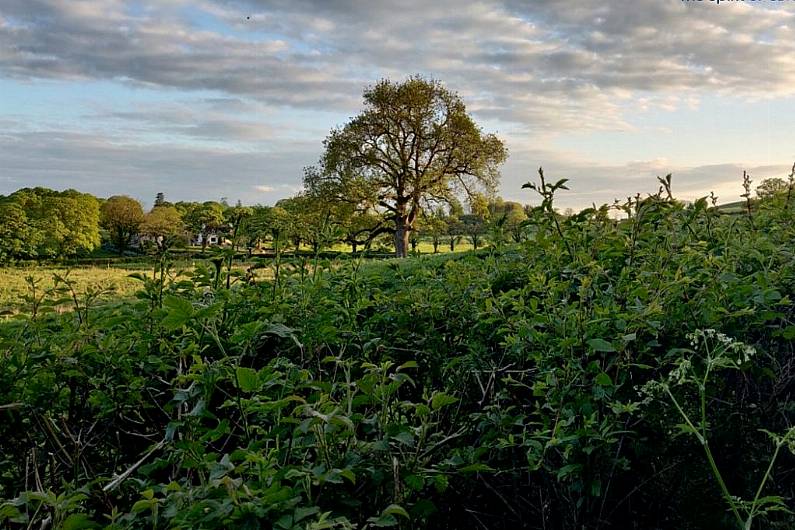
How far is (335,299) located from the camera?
9.65ft

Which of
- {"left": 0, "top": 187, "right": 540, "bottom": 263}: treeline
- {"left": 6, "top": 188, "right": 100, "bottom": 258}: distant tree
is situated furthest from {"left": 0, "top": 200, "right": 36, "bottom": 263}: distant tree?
{"left": 6, "top": 188, "right": 100, "bottom": 258}: distant tree

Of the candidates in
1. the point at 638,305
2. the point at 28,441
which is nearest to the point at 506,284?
the point at 638,305

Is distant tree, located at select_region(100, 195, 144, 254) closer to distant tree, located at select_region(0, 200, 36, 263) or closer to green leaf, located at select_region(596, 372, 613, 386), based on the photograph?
distant tree, located at select_region(0, 200, 36, 263)

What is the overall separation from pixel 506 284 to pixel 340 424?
1884mm

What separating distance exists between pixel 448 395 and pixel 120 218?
293 feet

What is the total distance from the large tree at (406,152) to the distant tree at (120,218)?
158 ft

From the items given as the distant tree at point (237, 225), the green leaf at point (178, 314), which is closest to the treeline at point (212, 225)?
the distant tree at point (237, 225)

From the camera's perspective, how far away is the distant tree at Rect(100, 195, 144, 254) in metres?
80.8

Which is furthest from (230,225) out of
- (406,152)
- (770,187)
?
(406,152)

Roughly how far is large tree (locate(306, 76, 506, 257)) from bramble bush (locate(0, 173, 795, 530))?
1448 inches

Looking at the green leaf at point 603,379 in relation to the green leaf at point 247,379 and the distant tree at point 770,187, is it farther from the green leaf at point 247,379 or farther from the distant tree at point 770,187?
the distant tree at point 770,187

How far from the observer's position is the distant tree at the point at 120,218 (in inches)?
3183

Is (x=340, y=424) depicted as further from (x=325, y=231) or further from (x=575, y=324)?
(x=325, y=231)

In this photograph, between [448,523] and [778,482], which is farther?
[778,482]
